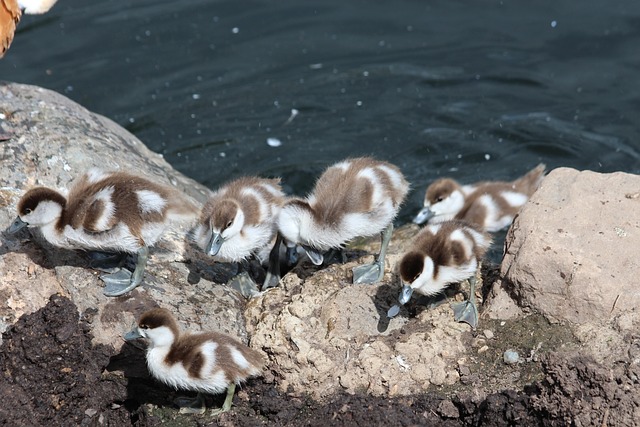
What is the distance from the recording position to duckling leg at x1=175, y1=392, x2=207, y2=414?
16.9 ft

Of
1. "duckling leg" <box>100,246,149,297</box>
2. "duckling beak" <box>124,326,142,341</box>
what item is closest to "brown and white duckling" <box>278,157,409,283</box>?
"duckling leg" <box>100,246,149,297</box>

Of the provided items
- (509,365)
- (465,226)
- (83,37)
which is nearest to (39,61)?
(83,37)

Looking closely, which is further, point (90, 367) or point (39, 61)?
point (39, 61)

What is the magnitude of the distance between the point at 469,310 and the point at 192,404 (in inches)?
68.4

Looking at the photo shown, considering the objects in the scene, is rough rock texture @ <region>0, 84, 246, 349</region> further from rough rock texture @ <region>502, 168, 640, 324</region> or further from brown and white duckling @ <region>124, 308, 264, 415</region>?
rough rock texture @ <region>502, 168, 640, 324</region>

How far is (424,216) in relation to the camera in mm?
7672

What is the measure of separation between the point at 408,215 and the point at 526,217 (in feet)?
9.27

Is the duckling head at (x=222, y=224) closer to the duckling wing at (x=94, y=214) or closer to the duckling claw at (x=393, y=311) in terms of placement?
the duckling wing at (x=94, y=214)

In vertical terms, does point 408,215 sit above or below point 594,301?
below

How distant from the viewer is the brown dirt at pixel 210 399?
4.50m

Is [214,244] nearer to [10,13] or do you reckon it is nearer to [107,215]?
[107,215]

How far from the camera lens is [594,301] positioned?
505 centimetres

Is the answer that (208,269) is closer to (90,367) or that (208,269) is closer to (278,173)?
(90,367)

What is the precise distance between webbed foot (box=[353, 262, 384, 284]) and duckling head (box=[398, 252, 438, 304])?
0.49m
